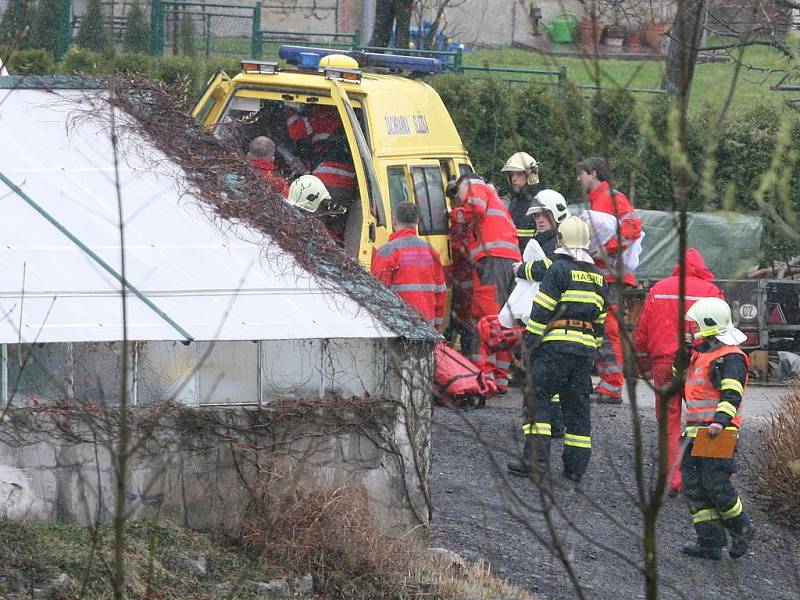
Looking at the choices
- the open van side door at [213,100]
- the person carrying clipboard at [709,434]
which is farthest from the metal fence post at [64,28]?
the person carrying clipboard at [709,434]

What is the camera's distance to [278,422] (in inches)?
249

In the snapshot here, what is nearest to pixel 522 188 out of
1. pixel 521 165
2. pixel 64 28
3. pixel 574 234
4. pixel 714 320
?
pixel 521 165

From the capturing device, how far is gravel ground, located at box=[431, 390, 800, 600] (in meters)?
6.76

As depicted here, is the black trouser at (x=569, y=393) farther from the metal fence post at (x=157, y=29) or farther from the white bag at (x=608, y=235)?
the metal fence post at (x=157, y=29)

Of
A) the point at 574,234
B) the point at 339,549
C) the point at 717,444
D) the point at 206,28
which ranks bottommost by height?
the point at 339,549

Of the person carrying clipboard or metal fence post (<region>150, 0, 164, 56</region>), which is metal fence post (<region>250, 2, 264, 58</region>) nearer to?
metal fence post (<region>150, 0, 164, 56</region>)

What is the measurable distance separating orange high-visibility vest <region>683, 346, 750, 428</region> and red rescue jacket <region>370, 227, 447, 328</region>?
6.74 feet

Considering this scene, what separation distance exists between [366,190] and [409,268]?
784 millimetres

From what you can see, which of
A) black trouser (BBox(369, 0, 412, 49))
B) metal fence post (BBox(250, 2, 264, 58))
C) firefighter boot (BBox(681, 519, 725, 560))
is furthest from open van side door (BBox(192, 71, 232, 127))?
metal fence post (BBox(250, 2, 264, 58))

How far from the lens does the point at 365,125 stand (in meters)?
9.52

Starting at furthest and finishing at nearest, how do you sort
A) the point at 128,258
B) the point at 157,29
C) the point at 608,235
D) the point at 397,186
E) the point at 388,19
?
the point at 157,29, the point at 388,19, the point at 397,186, the point at 608,235, the point at 128,258

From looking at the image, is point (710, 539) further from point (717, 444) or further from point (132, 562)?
point (132, 562)

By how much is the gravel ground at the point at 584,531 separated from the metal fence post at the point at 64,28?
10.4 m

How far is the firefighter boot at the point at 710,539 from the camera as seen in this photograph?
7.38 metres
